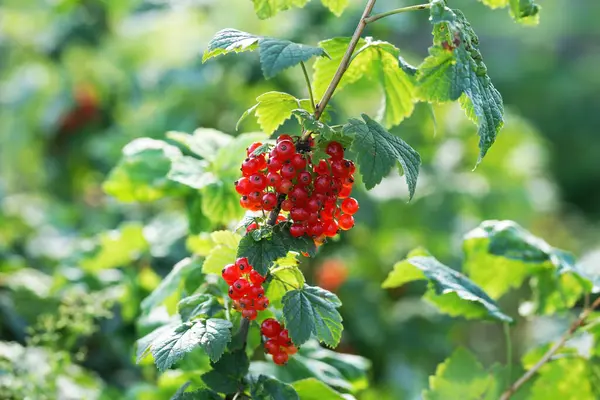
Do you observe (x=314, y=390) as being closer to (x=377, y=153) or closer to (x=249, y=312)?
(x=249, y=312)

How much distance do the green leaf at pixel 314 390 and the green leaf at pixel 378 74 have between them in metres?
0.39

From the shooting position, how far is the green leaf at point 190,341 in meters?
0.84

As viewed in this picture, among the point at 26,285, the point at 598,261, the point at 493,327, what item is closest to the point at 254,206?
the point at 26,285

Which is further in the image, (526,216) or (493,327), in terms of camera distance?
(493,327)

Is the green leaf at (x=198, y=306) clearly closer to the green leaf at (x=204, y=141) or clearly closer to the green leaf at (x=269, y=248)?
the green leaf at (x=269, y=248)

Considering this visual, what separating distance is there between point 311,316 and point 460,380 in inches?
17.3

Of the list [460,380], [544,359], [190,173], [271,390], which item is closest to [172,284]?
[190,173]

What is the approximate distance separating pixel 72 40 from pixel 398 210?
4.19ft

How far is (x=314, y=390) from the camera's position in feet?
3.51

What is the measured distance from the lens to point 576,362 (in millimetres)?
1264

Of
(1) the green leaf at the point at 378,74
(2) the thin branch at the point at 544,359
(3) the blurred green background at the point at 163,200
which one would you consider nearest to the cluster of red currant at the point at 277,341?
(1) the green leaf at the point at 378,74

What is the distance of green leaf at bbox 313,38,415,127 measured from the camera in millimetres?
987

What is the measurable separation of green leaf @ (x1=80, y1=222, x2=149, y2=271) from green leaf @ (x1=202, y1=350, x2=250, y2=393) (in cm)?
72

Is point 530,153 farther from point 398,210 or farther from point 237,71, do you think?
point 237,71
